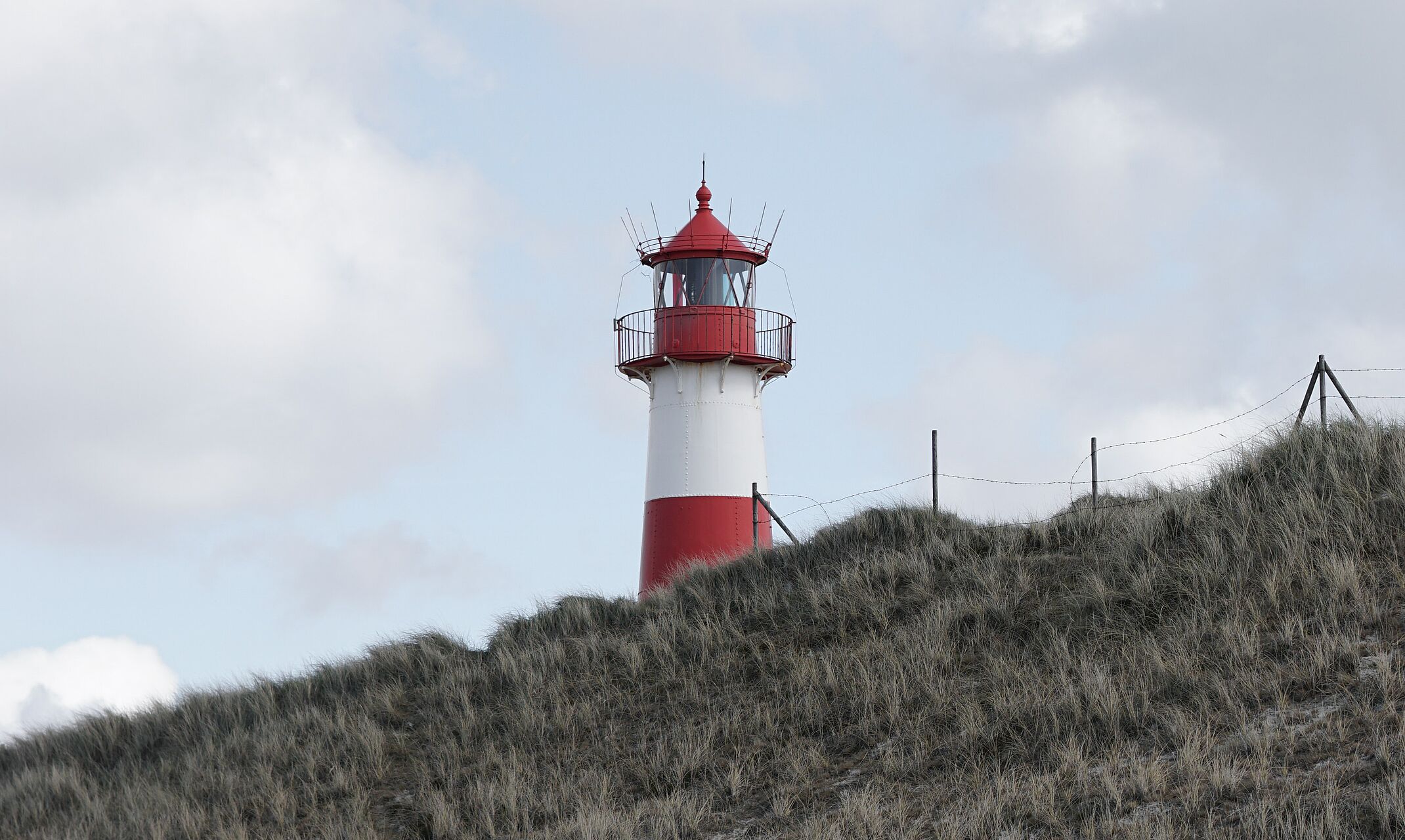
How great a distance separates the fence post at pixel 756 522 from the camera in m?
18.5

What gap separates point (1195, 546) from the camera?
13117 millimetres

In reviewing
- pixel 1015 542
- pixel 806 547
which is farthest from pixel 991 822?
pixel 806 547

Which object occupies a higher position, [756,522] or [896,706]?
[756,522]

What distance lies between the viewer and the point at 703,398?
70.2 feet

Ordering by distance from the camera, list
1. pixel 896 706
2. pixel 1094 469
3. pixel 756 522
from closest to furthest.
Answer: pixel 896 706 < pixel 1094 469 < pixel 756 522

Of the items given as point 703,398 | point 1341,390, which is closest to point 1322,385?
point 1341,390

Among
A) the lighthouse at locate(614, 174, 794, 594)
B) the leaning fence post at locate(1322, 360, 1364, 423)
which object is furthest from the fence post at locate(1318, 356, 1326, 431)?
the lighthouse at locate(614, 174, 794, 594)

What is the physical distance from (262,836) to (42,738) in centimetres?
749

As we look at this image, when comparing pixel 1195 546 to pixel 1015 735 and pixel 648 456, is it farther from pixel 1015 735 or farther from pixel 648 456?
pixel 648 456

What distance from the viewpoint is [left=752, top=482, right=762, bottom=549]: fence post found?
60.6ft

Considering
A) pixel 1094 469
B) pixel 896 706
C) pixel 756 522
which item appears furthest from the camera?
pixel 756 522

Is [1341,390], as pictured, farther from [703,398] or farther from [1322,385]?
[703,398]

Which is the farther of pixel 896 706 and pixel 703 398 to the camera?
pixel 703 398

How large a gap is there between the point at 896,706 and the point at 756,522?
7007 millimetres
